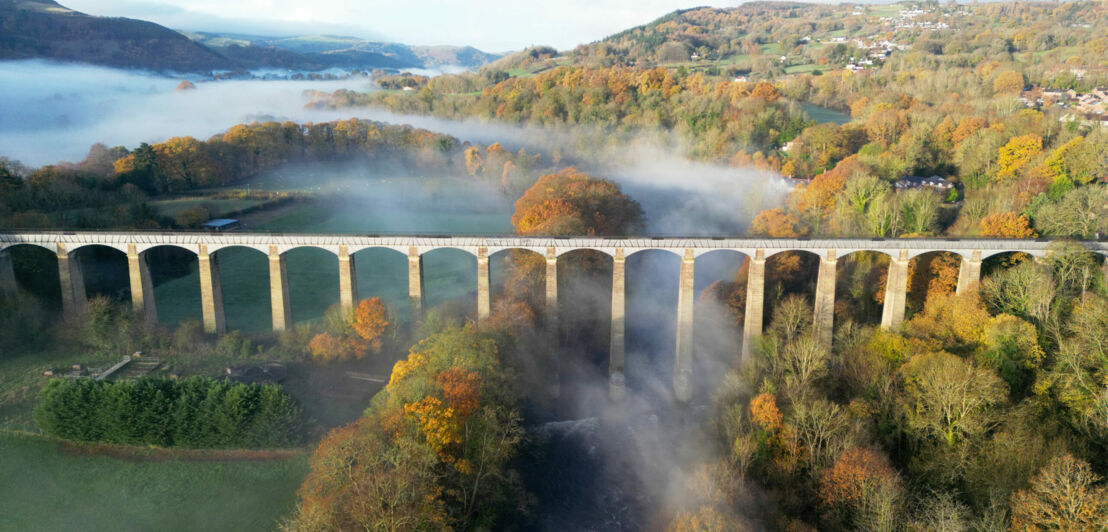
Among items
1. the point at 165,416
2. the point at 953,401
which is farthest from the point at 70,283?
the point at 953,401

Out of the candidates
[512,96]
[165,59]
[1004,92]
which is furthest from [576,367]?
[165,59]

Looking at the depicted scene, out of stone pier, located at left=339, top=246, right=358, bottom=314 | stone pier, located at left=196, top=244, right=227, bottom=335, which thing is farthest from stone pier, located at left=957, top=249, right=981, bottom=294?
stone pier, located at left=196, top=244, right=227, bottom=335

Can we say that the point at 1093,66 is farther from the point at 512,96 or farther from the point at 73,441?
the point at 73,441

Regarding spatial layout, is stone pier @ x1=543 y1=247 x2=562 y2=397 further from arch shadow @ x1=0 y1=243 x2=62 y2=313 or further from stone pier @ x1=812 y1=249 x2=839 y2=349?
arch shadow @ x1=0 y1=243 x2=62 y2=313

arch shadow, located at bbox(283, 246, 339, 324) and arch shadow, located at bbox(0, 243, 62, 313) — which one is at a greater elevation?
arch shadow, located at bbox(0, 243, 62, 313)

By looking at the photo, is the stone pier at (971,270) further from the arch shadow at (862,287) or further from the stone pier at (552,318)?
the stone pier at (552,318)

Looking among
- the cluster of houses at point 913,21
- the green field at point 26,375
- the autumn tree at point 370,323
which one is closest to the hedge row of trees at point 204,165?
the green field at point 26,375

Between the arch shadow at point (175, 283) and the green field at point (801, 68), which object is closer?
the arch shadow at point (175, 283)

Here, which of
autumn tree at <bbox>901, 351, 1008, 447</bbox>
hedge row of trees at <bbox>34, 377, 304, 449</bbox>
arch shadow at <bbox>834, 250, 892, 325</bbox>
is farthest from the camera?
arch shadow at <bbox>834, 250, 892, 325</bbox>
